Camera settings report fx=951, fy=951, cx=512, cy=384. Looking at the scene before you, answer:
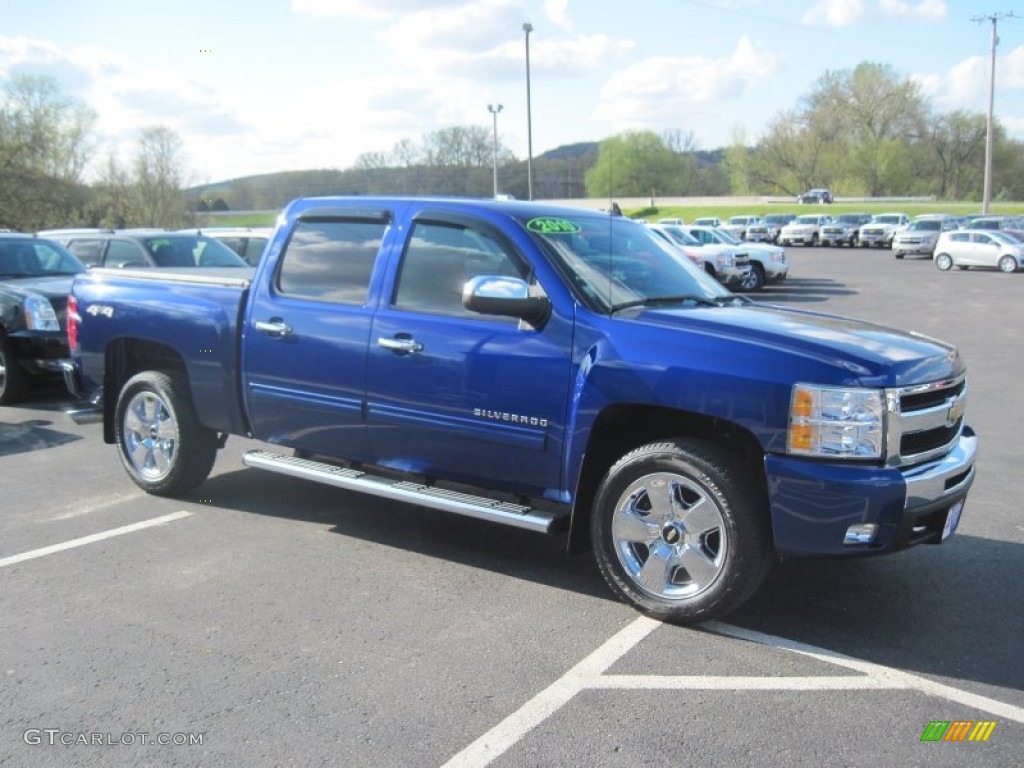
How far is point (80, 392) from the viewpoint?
6777 millimetres

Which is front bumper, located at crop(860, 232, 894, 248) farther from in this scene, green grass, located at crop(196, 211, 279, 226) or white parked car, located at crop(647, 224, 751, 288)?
green grass, located at crop(196, 211, 279, 226)

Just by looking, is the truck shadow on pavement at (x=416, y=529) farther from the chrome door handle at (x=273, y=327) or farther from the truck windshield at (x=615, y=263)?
the truck windshield at (x=615, y=263)

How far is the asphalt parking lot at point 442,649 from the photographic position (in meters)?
3.29

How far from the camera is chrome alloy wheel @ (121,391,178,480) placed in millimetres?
6238

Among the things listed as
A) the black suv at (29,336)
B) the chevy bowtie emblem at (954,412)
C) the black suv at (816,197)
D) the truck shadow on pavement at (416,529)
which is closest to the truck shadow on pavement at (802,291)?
the black suv at (29,336)

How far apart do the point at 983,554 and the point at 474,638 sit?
294 centimetres

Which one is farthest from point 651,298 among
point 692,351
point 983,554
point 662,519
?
point 983,554

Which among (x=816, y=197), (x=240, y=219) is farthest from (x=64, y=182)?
(x=816, y=197)

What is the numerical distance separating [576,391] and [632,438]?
377 mm

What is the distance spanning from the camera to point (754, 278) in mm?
25953

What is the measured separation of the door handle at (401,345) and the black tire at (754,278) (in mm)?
21872

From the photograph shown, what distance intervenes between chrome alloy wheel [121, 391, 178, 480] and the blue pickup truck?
0.37 ft

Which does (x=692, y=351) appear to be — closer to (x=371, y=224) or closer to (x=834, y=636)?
(x=834, y=636)

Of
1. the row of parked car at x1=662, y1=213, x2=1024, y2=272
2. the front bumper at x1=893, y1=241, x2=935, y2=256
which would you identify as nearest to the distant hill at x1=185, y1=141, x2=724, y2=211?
the row of parked car at x1=662, y1=213, x2=1024, y2=272
